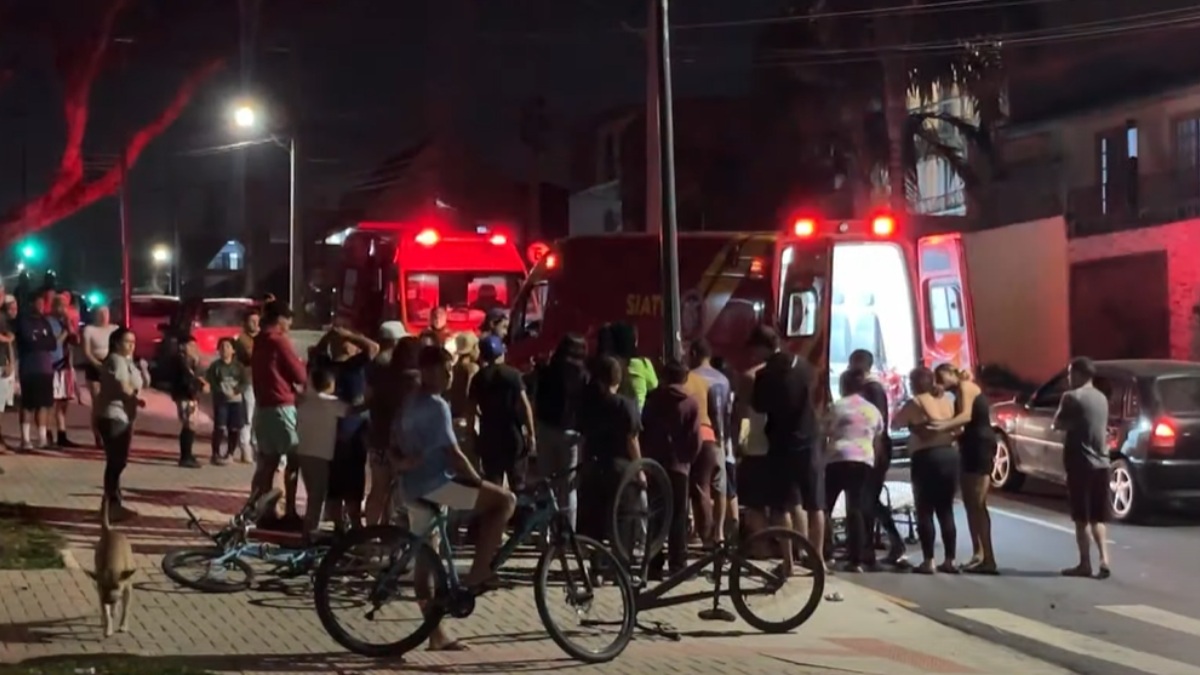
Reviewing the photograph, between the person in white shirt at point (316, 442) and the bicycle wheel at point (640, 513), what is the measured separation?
210 cm

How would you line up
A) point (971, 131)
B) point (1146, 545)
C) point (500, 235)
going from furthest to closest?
point (971, 131), point (500, 235), point (1146, 545)

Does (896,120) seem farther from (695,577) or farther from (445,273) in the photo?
(695,577)

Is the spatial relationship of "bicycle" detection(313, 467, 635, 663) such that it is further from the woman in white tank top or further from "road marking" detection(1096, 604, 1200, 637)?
the woman in white tank top

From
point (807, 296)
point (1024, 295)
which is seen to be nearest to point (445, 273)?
point (807, 296)

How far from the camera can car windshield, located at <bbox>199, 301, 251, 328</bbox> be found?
2975 cm

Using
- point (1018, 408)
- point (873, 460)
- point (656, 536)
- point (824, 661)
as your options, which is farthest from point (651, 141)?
point (824, 661)

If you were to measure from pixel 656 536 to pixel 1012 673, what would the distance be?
2.85 m

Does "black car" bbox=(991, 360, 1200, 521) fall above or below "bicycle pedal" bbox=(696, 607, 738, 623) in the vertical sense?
above

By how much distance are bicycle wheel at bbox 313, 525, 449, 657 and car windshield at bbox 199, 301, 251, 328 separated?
21.5 meters

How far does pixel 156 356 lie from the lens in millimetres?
30984

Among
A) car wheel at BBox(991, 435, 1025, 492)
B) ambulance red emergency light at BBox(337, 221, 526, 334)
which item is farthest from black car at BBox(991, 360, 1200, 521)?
ambulance red emergency light at BBox(337, 221, 526, 334)

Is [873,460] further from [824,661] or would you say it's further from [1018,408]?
[1018,408]

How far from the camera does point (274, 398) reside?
1214 cm

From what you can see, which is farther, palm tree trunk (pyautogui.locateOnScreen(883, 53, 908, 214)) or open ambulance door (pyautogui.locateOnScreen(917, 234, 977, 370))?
palm tree trunk (pyautogui.locateOnScreen(883, 53, 908, 214))
